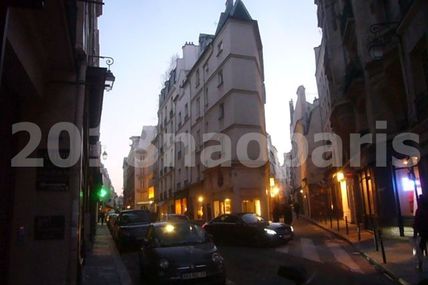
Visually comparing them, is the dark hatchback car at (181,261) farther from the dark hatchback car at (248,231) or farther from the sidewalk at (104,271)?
the dark hatchback car at (248,231)

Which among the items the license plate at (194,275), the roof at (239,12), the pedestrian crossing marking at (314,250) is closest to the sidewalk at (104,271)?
the license plate at (194,275)

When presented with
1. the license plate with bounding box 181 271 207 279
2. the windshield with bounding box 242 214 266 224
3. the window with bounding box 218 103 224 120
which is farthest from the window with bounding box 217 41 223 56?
the license plate with bounding box 181 271 207 279

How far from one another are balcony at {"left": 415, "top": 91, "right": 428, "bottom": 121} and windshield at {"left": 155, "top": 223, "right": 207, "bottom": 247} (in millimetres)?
8965

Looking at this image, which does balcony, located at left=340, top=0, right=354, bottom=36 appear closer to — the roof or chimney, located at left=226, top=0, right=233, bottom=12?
the roof

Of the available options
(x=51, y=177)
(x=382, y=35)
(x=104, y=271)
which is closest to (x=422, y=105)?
(x=382, y=35)

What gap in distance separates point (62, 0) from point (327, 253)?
12484mm

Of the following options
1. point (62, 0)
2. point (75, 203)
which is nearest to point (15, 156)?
point (75, 203)

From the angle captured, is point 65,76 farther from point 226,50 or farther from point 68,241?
point 226,50

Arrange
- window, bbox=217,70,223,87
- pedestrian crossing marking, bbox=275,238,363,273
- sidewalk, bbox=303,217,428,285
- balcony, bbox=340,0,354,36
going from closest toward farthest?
sidewalk, bbox=303,217,428,285
pedestrian crossing marking, bbox=275,238,363,273
balcony, bbox=340,0,354,36
window, bbox=217,70,223,87

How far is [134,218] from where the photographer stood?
2106 centimetres

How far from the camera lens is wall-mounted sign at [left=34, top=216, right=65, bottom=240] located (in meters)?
8.09

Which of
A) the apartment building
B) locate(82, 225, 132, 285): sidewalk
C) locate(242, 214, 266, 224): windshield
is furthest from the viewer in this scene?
the apartment building

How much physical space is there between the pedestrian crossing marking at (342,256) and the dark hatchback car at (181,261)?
402cm

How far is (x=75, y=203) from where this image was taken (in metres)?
8.41
